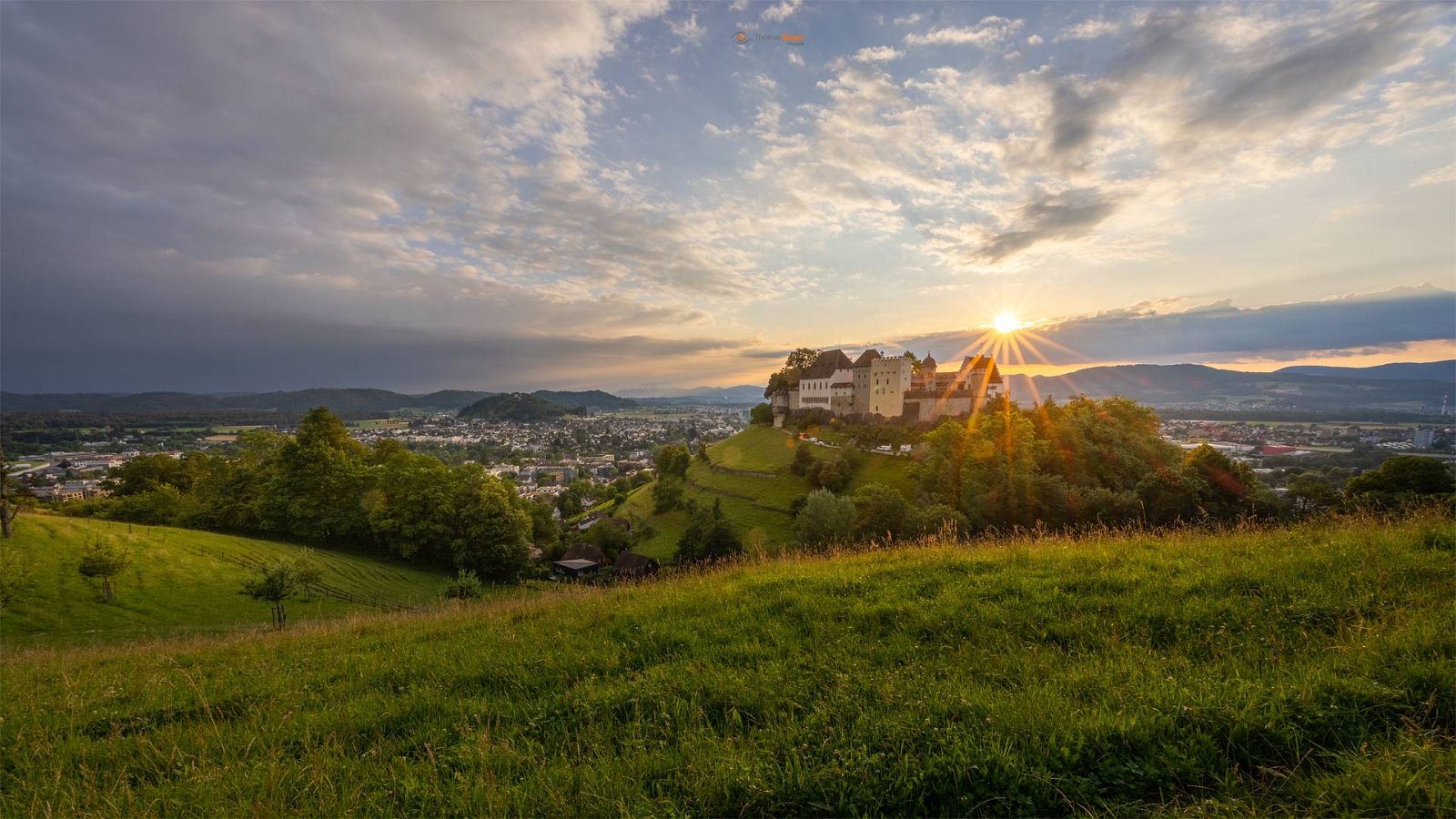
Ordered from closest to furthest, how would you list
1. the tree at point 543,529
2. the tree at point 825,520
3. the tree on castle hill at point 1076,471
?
the tree on castle hill at point 1076,471
the tree at point 825,520
the tree at point 543,529

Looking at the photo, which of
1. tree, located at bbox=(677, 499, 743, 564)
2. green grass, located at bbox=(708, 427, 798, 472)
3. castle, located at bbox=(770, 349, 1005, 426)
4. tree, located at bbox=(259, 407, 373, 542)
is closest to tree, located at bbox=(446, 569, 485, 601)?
tree, located at bbox=(677, 499, 743, 564)

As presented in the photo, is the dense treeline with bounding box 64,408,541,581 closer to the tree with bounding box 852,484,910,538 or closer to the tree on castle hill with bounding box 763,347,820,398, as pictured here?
the tree with bounding box 852,484,910,538

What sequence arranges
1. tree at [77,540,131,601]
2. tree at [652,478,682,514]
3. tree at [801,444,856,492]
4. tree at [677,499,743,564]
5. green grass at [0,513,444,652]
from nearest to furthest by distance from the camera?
green grass at [0,513,444,652]
tree at [77,540,131,601]
tree at [677,499,743,564]
tree at [801,444,856,492]
tree at [652,478,682,514]

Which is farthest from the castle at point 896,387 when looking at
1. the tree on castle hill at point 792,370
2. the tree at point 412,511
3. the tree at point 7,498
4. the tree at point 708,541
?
the tree at point 7,498

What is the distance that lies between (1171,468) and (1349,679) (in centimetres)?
5119

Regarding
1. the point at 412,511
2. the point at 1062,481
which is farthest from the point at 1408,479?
the point at 412,511

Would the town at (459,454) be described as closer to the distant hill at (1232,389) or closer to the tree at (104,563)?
the tree at (104,563)

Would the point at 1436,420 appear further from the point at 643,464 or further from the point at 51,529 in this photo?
the point at 643,464

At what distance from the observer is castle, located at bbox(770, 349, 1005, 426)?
247 ft

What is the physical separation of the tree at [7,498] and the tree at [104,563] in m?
4.28

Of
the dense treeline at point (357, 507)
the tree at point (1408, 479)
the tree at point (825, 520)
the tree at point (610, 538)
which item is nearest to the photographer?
the tree at point (1408, 479)

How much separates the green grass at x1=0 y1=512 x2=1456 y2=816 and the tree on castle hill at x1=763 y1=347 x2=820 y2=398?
8613 cm

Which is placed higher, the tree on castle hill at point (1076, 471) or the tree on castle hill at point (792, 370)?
the tree on castle hill at point (792, 370)

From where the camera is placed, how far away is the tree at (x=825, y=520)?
4419 centimetres
